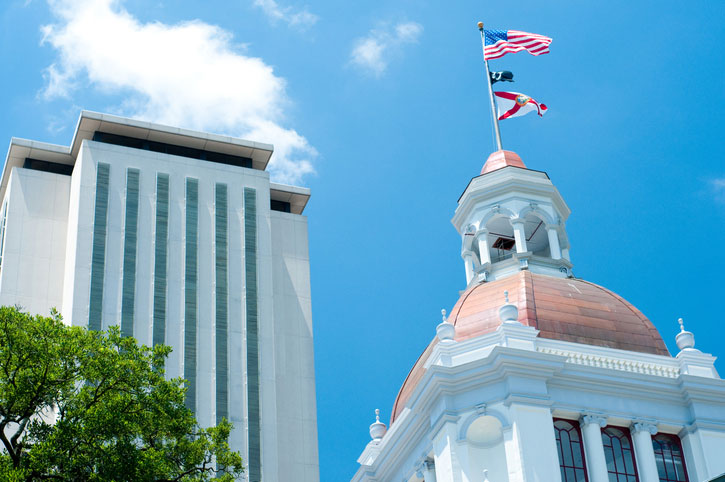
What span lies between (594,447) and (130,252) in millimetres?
39429

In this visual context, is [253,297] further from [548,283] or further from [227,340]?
[548,283]

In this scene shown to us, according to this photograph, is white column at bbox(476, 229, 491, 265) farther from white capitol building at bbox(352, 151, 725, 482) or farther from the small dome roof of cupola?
white capitol building at bbox(352, 151, 725, 482)

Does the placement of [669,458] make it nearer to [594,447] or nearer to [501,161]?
[594,447]

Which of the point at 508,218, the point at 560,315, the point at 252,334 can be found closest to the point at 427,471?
the point at 560,315

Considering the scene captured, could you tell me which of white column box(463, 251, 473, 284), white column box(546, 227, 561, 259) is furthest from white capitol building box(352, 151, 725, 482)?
white column box(463, 251, 473, 284)

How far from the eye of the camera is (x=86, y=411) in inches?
1019

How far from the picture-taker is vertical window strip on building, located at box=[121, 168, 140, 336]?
69.3 metres

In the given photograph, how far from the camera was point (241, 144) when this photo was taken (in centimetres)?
8025

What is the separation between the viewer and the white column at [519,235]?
47062 millimetres

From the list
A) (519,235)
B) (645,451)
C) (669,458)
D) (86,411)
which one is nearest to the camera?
(86,411)

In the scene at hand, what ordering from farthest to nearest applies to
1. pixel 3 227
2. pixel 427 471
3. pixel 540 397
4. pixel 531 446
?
pixel 3 227 < pixel 427 471 < pixel 540 397 < pixel 531 446

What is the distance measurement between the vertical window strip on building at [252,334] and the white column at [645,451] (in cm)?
3184

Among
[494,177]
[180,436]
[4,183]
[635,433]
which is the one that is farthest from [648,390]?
[4,183]

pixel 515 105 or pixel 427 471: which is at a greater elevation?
pixel 515 105
